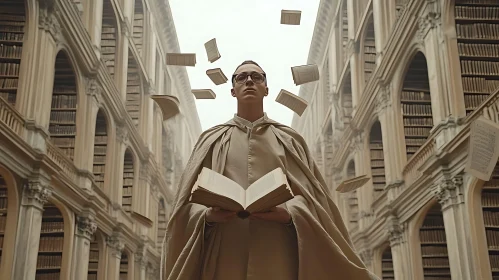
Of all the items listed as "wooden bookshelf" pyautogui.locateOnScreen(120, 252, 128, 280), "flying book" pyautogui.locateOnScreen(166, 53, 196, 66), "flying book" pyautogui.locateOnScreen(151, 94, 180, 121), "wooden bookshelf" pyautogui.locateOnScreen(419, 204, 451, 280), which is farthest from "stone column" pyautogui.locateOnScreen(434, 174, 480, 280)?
"wooden bookshelf" pyautogui.locateOnScreen(120, 252, 128, 280)

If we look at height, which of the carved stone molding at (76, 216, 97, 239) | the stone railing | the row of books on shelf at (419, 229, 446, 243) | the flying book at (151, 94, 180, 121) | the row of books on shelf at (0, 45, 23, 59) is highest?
the row of books on shelf at (0, 45, 23, 59)

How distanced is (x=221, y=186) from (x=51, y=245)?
1159 centimetres

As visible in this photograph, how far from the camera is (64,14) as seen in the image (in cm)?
1238

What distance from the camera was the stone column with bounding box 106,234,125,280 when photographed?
1661 centimetres

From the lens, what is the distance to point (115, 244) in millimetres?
17109

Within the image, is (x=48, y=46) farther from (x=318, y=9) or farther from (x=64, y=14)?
(x=318, y=9)

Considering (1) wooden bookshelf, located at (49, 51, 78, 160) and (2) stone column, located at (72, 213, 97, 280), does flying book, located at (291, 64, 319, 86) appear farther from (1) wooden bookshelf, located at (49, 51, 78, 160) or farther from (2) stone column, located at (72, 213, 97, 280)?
(1) wooden bookshelf, located at (49, 51, 78, 160)

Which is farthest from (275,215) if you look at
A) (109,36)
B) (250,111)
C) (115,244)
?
(109,36)

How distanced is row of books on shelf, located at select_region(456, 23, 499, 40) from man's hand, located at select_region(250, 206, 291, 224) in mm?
9748

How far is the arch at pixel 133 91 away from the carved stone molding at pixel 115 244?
222 inches

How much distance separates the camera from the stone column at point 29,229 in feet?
32.7

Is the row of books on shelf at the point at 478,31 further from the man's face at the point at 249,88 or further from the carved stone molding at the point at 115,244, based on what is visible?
the carved stone molding at the point at 115,244

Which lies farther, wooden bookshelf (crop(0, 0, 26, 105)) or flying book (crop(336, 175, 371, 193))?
flying book (crop(336, 175, 371, 193))

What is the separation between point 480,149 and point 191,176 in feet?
21.3
